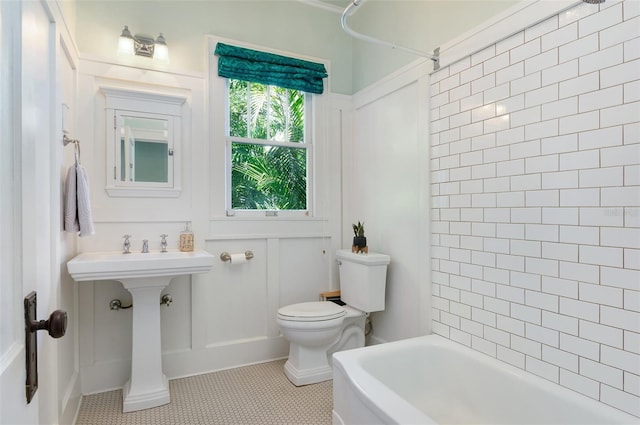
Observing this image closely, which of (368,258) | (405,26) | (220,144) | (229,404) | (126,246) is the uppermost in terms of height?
(405,26)

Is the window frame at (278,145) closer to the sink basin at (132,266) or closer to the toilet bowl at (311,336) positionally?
the sink basin at (132,266)

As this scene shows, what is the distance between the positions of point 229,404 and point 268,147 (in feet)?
6.23

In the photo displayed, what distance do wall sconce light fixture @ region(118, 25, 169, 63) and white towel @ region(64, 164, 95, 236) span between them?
3.05ft

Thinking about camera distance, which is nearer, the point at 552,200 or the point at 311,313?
the point at 552,200

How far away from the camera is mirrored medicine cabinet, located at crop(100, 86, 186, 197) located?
2393 millimetres

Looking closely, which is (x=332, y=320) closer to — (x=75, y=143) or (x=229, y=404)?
(x=229, y=404)

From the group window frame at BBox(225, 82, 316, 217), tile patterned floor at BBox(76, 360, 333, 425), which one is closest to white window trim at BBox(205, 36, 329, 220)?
window frame at BBox(225, 82, 316, 217)

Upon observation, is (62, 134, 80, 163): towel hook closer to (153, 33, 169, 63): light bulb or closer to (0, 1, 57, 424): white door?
(153, 33, 169, 63): light bulb

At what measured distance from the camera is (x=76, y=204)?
6.33ft

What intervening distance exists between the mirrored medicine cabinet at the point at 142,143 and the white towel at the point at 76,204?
433 mm

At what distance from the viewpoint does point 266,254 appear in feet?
9.37

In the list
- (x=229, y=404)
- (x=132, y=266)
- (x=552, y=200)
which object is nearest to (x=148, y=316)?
(x=132, y=266)

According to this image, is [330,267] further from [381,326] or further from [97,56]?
[97,56]

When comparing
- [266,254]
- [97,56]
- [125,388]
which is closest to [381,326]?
[266,254]
